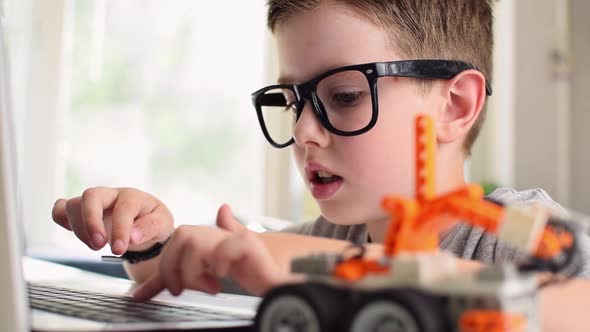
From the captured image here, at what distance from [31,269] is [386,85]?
1.84ft

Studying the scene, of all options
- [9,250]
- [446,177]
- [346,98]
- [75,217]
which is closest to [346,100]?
[346,98]

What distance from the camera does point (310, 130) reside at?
83 centimetres

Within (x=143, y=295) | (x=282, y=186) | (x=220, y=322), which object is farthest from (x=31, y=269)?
(x=282, y=186)

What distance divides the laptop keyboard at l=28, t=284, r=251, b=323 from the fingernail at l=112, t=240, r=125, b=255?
71mm

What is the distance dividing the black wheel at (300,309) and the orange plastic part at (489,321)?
5 cm

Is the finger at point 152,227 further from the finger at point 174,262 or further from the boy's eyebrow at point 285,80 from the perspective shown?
the finger at point 174,262

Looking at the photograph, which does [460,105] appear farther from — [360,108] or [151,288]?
[151,288]

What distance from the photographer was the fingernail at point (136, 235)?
0.87 m

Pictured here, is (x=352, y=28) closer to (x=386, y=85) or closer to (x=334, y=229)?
(x=386, y=85)

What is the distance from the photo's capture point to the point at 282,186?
2854 mm

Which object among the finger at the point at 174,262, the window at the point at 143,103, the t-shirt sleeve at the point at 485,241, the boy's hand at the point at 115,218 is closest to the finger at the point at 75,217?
the boy's hand at the point at 115,218

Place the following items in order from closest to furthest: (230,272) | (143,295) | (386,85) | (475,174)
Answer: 1. (230,272)
2. (143,295)
3. (386,85)
4. (475,174)

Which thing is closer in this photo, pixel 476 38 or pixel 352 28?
pixel 352 28

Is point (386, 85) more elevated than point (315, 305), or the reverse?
point (386, 85)
